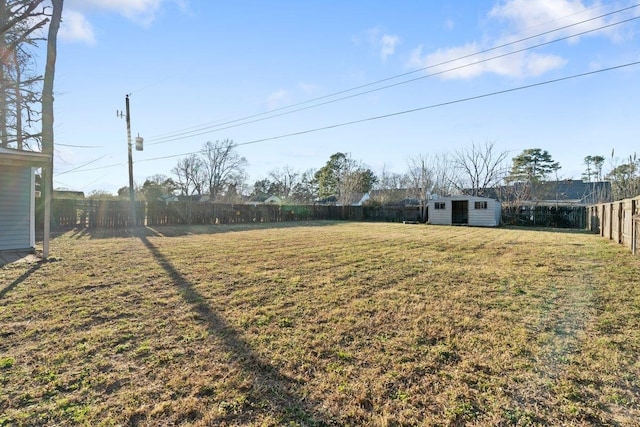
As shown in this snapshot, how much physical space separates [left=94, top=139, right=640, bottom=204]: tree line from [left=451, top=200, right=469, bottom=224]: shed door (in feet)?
13.3

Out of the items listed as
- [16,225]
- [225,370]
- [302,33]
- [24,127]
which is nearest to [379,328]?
[225,370]

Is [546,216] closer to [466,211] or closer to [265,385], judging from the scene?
[466,211]

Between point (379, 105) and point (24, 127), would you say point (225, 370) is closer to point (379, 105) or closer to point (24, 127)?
point (379, 105)

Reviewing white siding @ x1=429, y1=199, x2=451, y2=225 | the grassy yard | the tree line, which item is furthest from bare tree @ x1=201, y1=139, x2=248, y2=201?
the grassy yard

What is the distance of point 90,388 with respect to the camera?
1.93 meters

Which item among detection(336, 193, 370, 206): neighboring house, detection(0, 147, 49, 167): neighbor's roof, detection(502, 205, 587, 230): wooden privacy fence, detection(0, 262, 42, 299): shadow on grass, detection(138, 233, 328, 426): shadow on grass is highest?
detection(336, 193, 370, 206): neighboring house

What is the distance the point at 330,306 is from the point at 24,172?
8.13 m

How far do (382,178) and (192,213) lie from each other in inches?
1207

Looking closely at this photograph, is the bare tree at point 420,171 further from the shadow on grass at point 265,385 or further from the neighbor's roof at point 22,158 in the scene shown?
the shadow on grass at point 265,385

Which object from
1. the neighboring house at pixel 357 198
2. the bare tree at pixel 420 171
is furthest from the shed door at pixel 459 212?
the neighboring house at pixel 357 198

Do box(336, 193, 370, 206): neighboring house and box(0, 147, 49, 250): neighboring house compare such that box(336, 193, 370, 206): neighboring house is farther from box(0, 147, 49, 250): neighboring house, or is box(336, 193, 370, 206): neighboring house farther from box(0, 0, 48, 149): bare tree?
box(0, 147, 49, 250): neighboring house

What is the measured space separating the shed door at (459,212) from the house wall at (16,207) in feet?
65.1

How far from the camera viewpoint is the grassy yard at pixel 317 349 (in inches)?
68.6

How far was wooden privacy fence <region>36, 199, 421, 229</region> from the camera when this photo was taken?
12805mm
